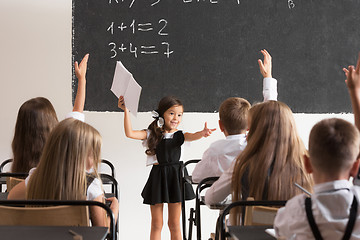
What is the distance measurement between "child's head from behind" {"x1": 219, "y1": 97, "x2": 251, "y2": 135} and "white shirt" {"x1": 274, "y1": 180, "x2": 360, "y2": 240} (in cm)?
159

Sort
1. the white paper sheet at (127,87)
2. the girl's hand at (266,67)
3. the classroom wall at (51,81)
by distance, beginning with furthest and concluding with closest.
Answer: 1. the classroom wall at (51,81)
2. the girl's hand at (266,67)
3. the white paper sheet at (127,87)

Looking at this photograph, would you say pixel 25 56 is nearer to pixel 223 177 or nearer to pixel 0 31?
pixel 0 31

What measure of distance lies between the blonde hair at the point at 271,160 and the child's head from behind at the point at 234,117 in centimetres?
73

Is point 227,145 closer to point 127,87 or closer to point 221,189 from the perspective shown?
point 221,189

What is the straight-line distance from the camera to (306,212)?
1.26 meters

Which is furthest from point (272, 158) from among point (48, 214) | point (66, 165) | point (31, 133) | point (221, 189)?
point (31, 133)

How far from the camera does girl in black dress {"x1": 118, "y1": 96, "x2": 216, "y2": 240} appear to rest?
357 cm

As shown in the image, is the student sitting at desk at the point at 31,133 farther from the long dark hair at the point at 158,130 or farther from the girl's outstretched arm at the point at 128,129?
the long dark hair at the point at 158,130

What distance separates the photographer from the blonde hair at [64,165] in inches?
71.7

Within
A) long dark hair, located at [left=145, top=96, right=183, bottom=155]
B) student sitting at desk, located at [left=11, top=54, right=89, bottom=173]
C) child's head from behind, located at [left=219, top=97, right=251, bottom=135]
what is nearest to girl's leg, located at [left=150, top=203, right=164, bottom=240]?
long dark hair, located at [left=145, top=96, right=183, bottom=155]

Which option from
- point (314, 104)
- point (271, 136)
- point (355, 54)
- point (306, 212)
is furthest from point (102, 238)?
point (355, 54)

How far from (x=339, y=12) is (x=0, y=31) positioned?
2.96m

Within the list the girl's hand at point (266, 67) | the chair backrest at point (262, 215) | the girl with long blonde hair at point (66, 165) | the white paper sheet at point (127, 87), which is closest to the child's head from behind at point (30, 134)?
the white paper sheet at point (127, 87)

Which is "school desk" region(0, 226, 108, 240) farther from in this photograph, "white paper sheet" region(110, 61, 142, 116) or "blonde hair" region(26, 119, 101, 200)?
"white paper sheet" region(110, 61, 142, 116)
